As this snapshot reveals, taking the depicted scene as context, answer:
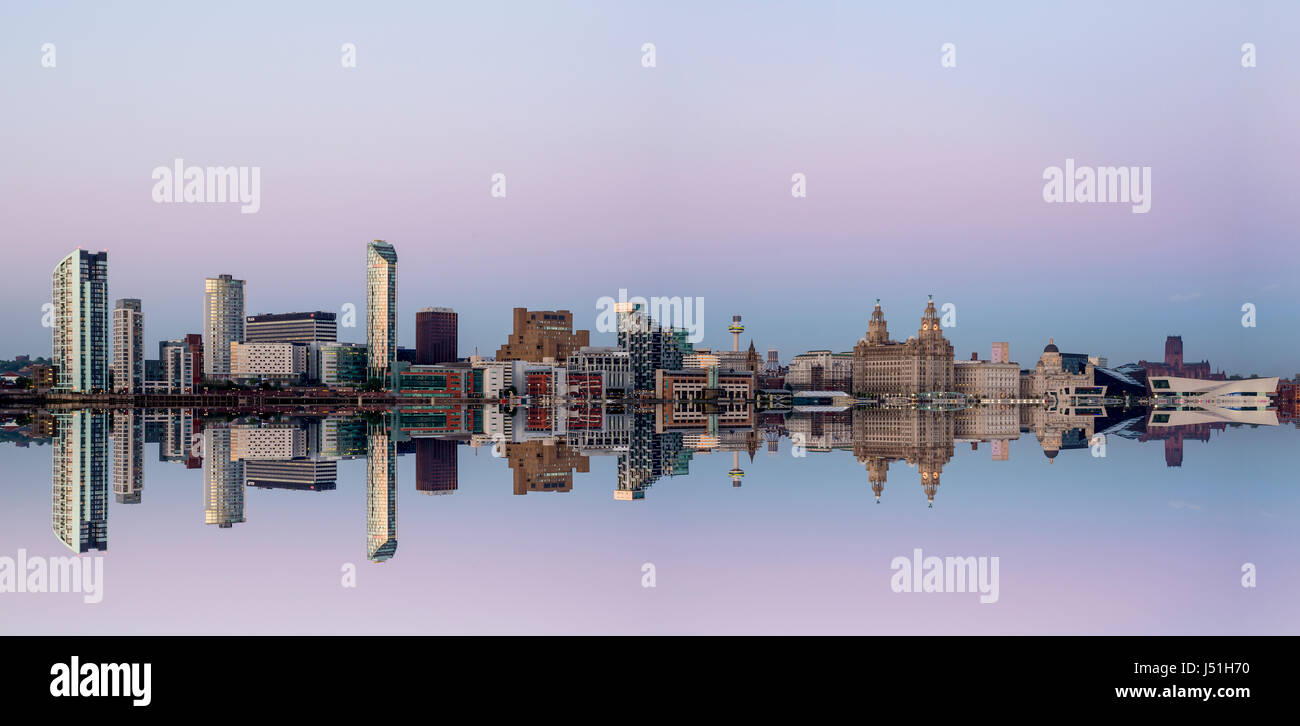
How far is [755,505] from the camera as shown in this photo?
58.1 ft

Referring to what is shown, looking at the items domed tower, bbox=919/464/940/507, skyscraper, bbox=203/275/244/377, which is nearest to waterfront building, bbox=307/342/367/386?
skyscraper, bbox=203/275/244/377

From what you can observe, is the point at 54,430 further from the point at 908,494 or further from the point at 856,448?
the point at 908,494

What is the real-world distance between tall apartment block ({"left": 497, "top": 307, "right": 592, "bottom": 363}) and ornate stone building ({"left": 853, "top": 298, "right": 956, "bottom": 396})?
161ft

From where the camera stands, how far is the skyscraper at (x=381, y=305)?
525ft

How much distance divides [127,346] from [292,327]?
1708 inches

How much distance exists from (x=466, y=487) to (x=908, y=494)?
8.98 metres

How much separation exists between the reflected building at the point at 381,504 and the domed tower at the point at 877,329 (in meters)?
149

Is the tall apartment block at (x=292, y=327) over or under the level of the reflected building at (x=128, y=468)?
over

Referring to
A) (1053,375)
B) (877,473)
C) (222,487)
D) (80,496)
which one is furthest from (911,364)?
(80,496)

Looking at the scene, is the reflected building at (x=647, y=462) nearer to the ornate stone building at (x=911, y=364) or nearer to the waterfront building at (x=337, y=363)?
the ornate stone building at (x=911, y=364)

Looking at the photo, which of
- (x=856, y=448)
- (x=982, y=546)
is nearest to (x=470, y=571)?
(x=982, y=546)

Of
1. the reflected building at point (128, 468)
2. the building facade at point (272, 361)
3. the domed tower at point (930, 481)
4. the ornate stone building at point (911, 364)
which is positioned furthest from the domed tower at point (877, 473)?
the building facade at point (272, 361)

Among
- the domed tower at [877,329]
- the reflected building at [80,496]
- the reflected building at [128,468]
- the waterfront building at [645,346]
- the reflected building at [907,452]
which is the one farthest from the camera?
the domed tower at [877,329]

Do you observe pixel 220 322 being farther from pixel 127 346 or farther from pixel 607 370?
pixel 607 370
